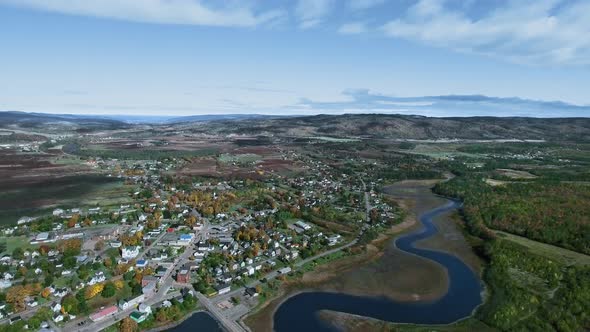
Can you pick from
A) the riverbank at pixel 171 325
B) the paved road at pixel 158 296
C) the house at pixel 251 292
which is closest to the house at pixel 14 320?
the paved road at pixel 158 296

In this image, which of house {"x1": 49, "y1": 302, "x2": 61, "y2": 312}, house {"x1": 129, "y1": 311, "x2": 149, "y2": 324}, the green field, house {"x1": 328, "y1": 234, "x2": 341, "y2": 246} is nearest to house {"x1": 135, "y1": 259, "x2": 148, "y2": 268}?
house {"x1": 49, "y1": 302, "x2": 61, "y2": 312}

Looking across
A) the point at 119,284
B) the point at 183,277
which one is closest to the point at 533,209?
the point at 183,277

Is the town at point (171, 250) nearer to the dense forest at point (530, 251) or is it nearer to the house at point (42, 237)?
the house at point (42, 237)

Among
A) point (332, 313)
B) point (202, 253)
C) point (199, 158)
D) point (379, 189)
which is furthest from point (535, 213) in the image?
point (199, 158)

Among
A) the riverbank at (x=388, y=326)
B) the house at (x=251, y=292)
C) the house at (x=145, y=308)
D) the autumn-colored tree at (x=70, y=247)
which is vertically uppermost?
the autumn-colored tree at (x=70, y=247)

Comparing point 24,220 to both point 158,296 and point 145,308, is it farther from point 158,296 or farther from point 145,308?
point 145,308

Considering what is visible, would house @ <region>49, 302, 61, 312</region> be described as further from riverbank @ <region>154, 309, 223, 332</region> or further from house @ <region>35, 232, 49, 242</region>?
house @ <region>35, 232, 49, 242</region>

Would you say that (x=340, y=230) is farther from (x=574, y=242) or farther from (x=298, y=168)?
(x=298, y=168)
